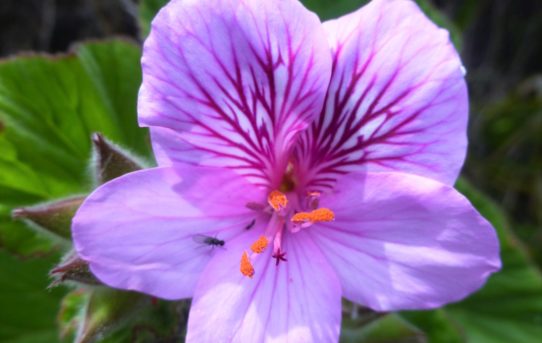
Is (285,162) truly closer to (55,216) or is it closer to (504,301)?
(55,216)

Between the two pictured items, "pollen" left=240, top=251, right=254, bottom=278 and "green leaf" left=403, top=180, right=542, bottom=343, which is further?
"green leaf" left=403, top=180, right=542, bottom=343

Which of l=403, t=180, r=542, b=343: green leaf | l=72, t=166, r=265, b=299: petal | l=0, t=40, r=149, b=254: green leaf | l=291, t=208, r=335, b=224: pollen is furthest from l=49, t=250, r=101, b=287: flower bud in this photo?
l=403, t=180, r=542, b=343: green leaf

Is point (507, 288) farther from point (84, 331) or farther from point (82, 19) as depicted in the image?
point (82, 19)

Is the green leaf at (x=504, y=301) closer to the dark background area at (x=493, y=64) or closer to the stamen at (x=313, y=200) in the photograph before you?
the dark background area at (x=493, y=64)

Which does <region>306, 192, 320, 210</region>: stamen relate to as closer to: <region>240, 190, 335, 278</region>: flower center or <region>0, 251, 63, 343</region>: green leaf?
<region>240, 190, 335, 278</region>: flower center

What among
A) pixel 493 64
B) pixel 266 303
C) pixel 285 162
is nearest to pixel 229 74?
pixel 285 162

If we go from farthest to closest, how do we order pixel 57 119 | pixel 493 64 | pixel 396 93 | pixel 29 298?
pixel 493 64 < pixel 29 298 < pixel 57 119 < pixel 396 93
